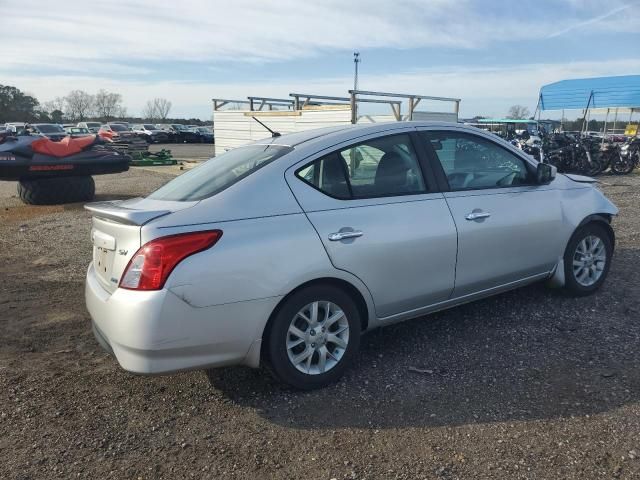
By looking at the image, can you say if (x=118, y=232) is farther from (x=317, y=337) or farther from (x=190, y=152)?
(x=190, y=152)

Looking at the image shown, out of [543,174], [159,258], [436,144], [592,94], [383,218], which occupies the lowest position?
[159,258]

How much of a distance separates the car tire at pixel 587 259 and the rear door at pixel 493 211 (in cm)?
23

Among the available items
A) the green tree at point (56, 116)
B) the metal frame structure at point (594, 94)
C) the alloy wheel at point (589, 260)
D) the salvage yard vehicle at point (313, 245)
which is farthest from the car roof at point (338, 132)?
the green tree at point (56, 116)

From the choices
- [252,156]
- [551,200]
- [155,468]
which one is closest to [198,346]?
[155,468]

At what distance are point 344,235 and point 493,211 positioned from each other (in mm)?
1385

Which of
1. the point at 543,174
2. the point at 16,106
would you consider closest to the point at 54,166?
the point at 543,174

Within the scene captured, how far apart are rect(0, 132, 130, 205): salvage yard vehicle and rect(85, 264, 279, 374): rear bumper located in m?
8.53

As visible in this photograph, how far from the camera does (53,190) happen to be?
36.1 feet

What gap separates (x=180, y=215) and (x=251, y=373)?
1277 mm

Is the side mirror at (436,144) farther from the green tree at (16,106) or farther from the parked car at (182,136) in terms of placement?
the green tree at (16,106)

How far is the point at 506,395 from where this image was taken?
3.34 m

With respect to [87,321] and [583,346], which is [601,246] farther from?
[87,321]

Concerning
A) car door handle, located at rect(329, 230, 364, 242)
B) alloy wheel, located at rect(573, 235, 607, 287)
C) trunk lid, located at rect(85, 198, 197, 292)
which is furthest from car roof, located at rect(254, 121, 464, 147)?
alloy wheel, located at rect(573, 235, 607, 287)

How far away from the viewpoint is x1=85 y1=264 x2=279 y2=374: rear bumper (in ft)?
9.54
